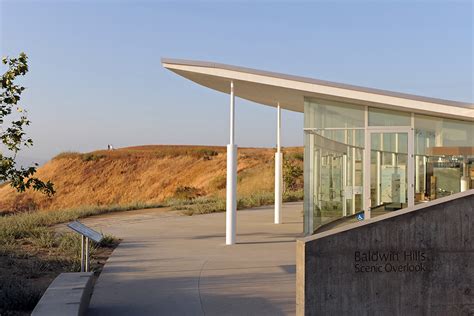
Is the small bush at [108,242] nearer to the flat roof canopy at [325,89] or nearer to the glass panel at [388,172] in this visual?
the flat roof canopy at [325,89]

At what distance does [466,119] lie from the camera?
12.1 m

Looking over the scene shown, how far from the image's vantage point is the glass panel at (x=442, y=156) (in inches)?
480

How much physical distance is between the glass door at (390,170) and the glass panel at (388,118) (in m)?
0.16

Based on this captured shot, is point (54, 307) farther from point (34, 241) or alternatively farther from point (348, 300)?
point (34, 241)

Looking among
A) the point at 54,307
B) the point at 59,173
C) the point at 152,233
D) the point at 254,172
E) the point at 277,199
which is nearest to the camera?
the point at 54,307

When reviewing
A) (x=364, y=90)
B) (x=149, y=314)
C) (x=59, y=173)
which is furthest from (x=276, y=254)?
(x=59, y=173)

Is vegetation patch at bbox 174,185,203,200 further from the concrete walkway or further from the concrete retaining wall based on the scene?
the concrete retaining wall

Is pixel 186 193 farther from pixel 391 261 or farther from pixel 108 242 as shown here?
pixel 391 261

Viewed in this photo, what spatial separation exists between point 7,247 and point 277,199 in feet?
26.5

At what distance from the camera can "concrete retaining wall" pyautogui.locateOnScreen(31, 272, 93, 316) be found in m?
5.90

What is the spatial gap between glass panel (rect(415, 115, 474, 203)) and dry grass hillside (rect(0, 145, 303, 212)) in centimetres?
3593

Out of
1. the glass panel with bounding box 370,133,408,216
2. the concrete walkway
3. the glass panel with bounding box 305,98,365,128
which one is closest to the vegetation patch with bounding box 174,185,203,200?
the concrete walkway

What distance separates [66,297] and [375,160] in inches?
338

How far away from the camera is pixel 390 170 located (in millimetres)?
12898
